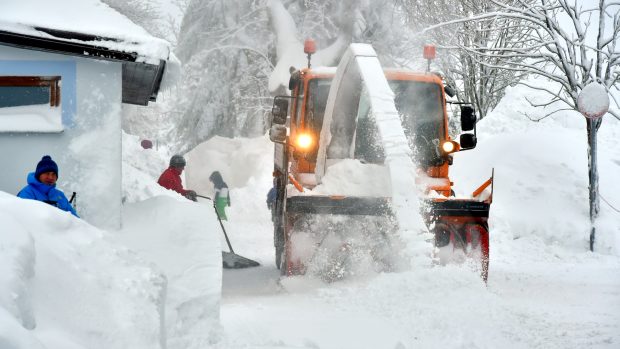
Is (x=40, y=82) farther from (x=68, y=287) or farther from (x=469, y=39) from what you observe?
(x=469, y=39)

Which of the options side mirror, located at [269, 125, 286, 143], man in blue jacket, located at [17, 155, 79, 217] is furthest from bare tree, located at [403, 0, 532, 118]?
man in blue jacket, located at [17, 155, 79, 217]

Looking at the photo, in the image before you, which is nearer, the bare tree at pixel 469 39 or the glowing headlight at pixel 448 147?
the glowing headlight at pixel 448 147

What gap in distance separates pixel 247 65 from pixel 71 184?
18.0 metres

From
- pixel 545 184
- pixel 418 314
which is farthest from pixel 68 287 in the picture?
pixel 545 184

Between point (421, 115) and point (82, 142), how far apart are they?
13.7 feet

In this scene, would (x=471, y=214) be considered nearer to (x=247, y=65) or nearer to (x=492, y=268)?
(x=492, y=268)

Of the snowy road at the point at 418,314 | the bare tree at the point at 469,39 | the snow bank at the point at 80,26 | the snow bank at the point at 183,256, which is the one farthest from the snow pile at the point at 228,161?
the snow bank at the point at 80,26

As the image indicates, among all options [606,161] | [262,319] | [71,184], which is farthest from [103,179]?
[606,161]

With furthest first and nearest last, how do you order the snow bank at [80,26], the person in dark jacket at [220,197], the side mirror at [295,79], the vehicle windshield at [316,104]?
1. the person in dark jacket at [220,197]
2. the side mirror at [295,79]
3. the vehicle windshield at [316,104]
4. the snow bank at [80,26]

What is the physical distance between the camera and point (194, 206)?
26.3 ft

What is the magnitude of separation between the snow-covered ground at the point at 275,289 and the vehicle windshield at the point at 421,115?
5.79ft

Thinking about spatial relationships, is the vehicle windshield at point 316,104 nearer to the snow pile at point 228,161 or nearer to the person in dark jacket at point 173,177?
the person in dark jacket at point 173,177

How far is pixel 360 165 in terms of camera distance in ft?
28.3

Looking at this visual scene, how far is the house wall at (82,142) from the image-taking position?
7.39 metres
